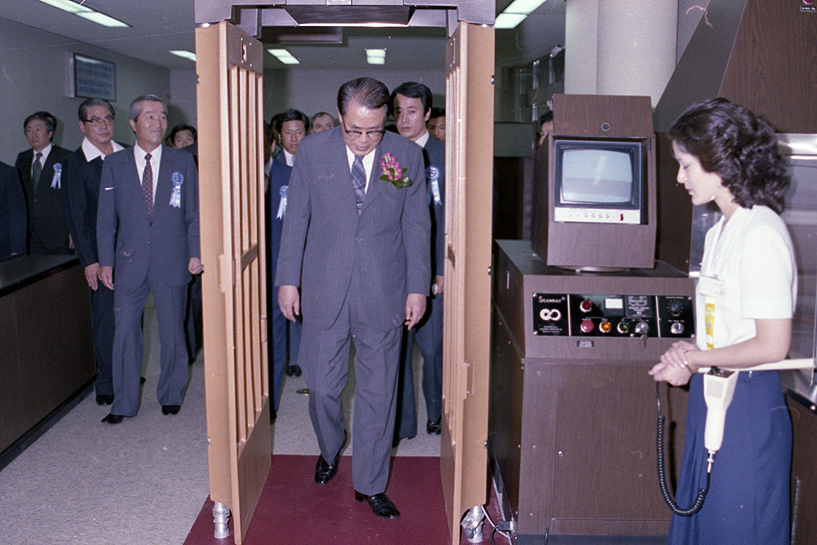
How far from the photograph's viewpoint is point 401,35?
25.8 ft

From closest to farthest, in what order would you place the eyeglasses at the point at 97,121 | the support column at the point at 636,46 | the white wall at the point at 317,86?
the support column at the point at 636,46
the eyeglasses at the point at 97,121
the white wall at the point at 317,86

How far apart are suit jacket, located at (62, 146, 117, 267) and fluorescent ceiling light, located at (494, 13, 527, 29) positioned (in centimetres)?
377

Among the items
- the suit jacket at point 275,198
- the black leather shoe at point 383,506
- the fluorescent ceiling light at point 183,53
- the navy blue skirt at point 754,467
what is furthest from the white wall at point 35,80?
the navy blue skirt at point 754,467

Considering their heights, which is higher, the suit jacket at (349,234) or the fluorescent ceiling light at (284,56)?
the fluorescent ceiling light at (284,56)

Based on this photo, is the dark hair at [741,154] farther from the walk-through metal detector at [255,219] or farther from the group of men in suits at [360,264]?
the group of men in suits at [360,264]

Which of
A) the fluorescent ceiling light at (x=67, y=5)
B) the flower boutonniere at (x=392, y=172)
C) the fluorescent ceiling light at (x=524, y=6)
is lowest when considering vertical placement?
the flower boutonniere at (x=392, y=172)

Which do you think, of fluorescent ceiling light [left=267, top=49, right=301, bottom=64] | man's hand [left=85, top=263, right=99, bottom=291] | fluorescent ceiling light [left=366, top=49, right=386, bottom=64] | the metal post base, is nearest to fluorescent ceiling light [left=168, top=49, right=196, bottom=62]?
fluorescent ceiling light [left=267, top=49, right=301, bottom=64]

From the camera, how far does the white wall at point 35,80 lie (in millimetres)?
6477

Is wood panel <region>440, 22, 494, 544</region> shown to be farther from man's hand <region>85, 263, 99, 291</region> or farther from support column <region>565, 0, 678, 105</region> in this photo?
man's hand <region>85, 263, 99, 291</region>

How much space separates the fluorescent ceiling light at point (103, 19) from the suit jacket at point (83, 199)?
277 centimetres

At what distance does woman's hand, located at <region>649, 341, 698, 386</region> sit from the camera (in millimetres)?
1729

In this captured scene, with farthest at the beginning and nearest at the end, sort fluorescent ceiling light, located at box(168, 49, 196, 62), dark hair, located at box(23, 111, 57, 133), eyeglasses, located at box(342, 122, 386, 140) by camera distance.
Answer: fluorescent ceiling light, located at box(168, 49, 196, 62), dark hair, located at box(23, 111, 57, 133), eyeglasses, located at box(342, 122, 386, 140)

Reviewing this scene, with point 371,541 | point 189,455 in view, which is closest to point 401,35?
A: point 189,455

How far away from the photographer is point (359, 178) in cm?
260
